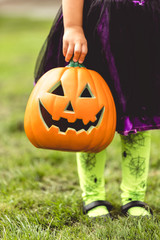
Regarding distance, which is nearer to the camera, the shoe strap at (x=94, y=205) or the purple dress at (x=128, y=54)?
the purple dress at (x=128, y=54)

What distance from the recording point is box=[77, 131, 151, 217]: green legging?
1.84 m

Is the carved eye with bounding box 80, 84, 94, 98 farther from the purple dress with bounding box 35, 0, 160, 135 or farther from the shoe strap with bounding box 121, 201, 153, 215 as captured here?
the shoe strap with bounding box 121, 201, 153, 215

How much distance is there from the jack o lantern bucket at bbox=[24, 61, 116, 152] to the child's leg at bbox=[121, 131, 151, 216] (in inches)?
10.6

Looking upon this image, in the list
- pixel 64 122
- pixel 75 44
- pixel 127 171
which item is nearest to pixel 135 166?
pixel 127 171

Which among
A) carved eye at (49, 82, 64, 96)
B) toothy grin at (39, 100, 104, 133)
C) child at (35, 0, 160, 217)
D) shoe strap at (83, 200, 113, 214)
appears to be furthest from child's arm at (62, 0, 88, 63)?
shoe strap at (83, 200, 113, 214)

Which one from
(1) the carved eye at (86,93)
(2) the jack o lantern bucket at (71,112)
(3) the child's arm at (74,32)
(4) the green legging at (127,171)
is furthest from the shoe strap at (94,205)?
(3) the child's arm at (74,32)

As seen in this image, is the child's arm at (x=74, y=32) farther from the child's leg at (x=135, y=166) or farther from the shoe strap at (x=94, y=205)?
the shoe strap at (x=94, y=205)

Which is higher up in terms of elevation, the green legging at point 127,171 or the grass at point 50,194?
the green legging at point 127,171

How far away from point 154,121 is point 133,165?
28 cm

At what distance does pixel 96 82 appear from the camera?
159cm

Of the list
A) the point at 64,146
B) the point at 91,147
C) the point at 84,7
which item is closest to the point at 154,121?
the point at 91,147

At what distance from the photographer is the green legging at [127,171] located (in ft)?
6.05

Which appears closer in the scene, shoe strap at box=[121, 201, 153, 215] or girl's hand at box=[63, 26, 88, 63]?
girl's hand at box=[63, 26, 88, 63]

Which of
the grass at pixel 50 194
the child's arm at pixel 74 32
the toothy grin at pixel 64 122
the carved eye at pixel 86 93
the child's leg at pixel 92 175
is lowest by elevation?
the grass at pixel 50 194
